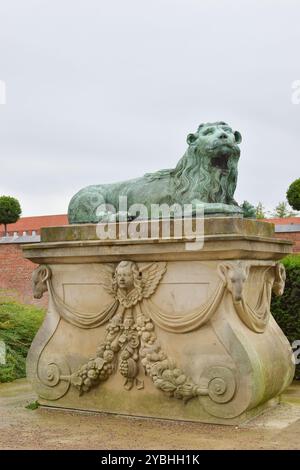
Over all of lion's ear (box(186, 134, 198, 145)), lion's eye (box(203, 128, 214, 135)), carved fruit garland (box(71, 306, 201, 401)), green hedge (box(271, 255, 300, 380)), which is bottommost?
carved fruit garland (box(71, 306, 201, 401))

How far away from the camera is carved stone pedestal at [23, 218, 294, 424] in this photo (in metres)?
5.04

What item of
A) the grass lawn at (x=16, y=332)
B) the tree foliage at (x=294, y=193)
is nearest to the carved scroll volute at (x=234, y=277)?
the grass lawn at (x=16, y=332)

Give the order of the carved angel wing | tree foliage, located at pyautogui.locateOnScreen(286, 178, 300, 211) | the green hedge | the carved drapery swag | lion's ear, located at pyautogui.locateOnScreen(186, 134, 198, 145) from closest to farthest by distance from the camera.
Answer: the carved drapery swag, the carved angel wing, lion's ear, located at pyautogui.locateOnScreen(186, 134, 198, 145), the green hedge, tree foliage, located at pyautogui.locateOnScreen(286, 178, 300, 211)

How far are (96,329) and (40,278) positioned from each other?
723mm

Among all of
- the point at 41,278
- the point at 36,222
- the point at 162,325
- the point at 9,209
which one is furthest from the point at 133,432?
the point at 36,222

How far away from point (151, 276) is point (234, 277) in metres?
0.74

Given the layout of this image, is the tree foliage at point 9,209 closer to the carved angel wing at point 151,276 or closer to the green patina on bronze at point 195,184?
the green patina on bronze at point 195,184

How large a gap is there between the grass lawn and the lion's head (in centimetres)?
364

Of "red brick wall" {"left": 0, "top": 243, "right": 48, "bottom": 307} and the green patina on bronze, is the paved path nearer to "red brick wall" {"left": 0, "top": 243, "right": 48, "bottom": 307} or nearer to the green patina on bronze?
the green patina on bronze

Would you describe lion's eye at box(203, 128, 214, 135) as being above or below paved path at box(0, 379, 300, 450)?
above

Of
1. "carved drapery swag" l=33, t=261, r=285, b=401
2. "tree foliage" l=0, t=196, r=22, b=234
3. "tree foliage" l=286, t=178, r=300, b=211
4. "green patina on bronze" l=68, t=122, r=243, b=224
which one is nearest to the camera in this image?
"carved drapery swag" l=33, t=261, r=285, b=401

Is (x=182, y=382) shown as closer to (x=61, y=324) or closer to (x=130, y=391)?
(x=130, y=391)

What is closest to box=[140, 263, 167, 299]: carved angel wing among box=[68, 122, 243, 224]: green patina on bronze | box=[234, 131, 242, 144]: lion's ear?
box=[68, 122, 243, 224]: green patina on bronze

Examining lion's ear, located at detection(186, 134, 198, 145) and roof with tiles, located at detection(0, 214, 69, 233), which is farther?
roof with tiles, located at detection(0, 214, 69, 233)
